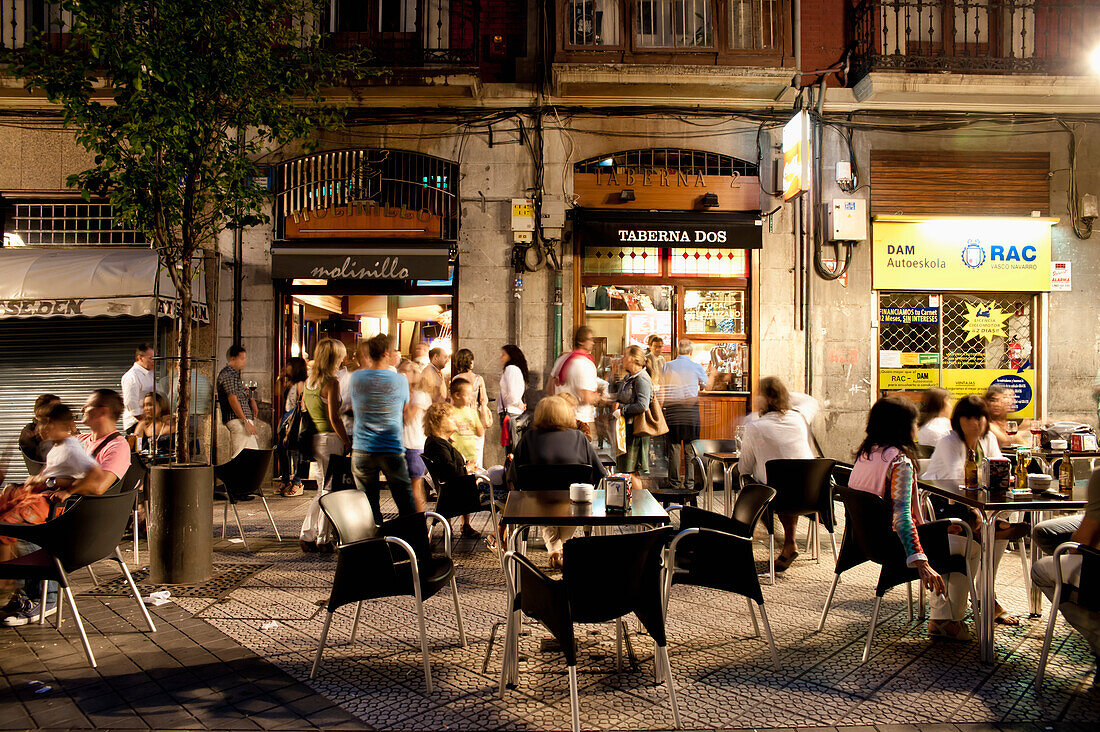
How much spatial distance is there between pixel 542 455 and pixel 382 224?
21.5ft

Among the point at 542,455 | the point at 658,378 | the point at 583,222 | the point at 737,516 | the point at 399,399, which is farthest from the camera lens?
the point at 583,222

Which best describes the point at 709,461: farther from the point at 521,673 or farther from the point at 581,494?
the point at 521,673

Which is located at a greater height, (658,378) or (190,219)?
(190,219)

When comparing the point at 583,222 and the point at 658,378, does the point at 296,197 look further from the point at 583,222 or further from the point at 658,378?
the point at 658,378

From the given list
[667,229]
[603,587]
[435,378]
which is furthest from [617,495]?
[667,229]

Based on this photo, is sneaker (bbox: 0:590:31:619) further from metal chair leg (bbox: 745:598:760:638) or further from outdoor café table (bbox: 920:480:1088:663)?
outdoor café table (bbox: 920:480:1088:663)

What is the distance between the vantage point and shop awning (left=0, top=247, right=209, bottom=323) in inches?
379

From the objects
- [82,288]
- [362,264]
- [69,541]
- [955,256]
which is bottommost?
[69,541]

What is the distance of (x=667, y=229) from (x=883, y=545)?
6831 millimetres

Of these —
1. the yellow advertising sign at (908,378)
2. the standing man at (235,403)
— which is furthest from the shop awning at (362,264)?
the yellow advertising sign at (908,378)

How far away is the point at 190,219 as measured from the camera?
19.3 ft

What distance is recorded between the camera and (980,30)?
11125mm

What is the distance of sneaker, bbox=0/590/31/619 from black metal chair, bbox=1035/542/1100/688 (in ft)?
19.8

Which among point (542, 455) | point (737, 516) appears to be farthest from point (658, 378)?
point (737, 516)
